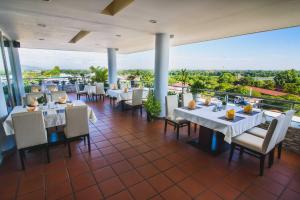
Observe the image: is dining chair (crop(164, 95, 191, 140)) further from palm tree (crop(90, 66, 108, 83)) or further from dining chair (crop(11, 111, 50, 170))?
palm tree (crop(90, 66, 108, 83))

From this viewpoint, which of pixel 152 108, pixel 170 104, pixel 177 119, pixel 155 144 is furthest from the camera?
pixel 152 108

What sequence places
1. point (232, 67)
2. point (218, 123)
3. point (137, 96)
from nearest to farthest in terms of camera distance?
point (218, 123) < point (137, 96) < point (232, 67)

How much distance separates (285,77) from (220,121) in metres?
4.13

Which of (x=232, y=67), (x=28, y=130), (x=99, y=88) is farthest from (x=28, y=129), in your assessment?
(x=232, y=67)

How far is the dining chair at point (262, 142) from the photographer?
2.02 m

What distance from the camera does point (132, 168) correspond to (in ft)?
7.87

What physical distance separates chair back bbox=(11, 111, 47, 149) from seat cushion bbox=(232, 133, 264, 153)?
3119 mm

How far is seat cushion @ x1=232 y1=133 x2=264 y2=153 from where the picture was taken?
2225 millimetres

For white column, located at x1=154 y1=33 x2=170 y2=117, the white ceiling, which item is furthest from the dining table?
the white ceiling

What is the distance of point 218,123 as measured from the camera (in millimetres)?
2404

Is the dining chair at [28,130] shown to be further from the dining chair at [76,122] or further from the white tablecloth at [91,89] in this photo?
the white tablecloth at [91,89]

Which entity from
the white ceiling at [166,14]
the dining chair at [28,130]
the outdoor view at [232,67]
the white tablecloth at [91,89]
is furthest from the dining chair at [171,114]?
the white tablecloth at [91,89]

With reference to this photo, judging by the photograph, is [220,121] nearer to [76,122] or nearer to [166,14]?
[166,14]

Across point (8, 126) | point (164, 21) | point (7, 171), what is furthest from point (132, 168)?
point (164, 21)
